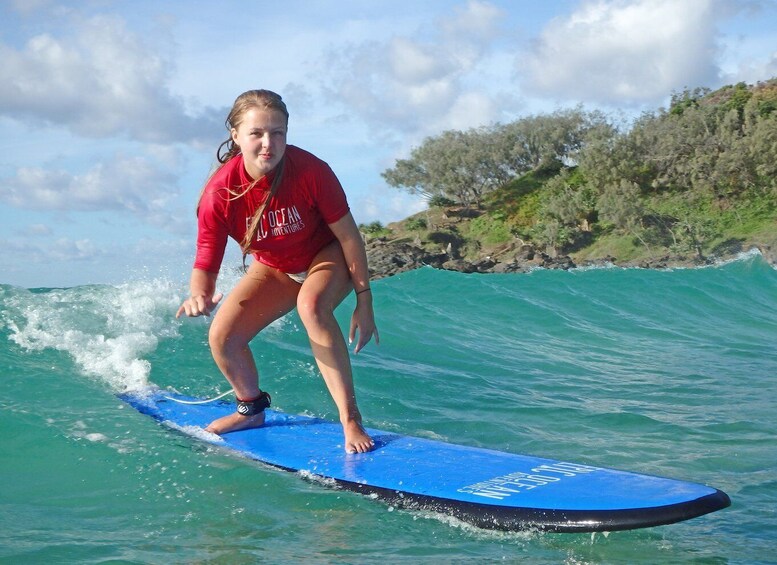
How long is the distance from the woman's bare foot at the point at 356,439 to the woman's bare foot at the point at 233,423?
740 mm

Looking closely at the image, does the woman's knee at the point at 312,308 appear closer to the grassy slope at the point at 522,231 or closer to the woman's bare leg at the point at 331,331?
the woman's bare leg at the point at 331,331

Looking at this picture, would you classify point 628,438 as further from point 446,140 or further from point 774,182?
point 446,140

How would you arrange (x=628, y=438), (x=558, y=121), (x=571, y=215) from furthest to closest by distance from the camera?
(x=558, y=121) < (x=571, y=215) < (x=628, y=438)

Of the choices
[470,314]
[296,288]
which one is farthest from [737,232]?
[296,288]

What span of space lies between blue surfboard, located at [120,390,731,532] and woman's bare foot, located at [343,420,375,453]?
5cm

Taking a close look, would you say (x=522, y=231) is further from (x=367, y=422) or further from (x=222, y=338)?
(x=222, y=338)

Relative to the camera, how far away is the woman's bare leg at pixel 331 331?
3941mm

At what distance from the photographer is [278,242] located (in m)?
3.98

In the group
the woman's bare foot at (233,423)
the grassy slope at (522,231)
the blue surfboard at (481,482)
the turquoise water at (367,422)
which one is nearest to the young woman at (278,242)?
the blue surfboard at (481,482)

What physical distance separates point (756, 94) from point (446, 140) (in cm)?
1364

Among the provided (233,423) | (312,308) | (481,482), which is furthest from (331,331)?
(481,482)

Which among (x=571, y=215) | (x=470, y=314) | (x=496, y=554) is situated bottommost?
(x=496, y=554)

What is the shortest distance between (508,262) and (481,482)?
82.5ft

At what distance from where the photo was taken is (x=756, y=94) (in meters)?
34.3
